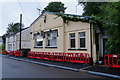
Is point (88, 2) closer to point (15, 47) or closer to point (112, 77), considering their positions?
point (15, 47)

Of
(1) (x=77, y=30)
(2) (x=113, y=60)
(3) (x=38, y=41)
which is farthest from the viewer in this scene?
(3) (x=38, y=41)

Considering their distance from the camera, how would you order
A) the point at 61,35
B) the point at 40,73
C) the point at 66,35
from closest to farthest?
1. the point at 40,73
2. the point at 66,35
3. the point at 61,35

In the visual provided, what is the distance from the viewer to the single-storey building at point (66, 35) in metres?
14.4

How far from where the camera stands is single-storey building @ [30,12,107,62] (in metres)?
14.4

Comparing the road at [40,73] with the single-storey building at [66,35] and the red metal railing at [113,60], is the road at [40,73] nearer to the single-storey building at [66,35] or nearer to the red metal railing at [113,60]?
the red metal railing at [113,60]

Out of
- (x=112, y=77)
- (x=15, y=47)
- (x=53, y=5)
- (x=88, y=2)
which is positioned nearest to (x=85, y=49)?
(x=112, y=77)

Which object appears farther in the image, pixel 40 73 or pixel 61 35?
pixel 61 35

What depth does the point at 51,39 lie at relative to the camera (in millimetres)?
20594

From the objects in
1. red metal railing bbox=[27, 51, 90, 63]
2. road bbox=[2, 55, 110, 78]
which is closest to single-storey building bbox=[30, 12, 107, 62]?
red metal railing bbox=[27, 51, 90, 63]

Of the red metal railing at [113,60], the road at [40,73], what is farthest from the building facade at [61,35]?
the road at [40,73]

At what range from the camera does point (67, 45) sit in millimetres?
17391

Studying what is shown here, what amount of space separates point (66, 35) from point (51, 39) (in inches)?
139

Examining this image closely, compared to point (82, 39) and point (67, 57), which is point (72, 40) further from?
point (67, 57)

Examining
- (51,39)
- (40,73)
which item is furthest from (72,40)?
(40,73)
